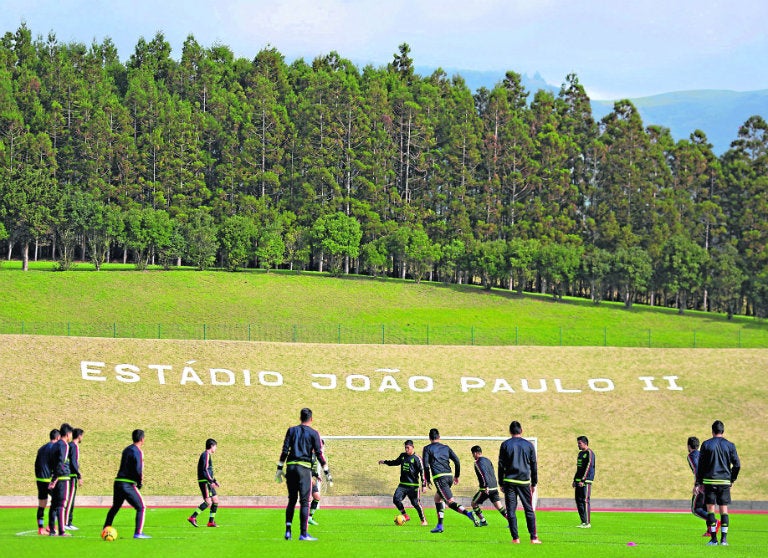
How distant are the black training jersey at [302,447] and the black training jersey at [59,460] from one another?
15.4 ft

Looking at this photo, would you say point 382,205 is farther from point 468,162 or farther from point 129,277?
point 129,277

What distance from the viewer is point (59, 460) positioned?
19047mm

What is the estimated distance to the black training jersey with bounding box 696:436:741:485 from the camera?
63.9ft

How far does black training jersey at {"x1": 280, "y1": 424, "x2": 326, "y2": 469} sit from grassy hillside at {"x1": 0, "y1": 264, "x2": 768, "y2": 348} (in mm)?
44096

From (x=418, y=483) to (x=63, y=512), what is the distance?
25.3 feet

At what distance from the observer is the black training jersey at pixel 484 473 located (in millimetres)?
22422

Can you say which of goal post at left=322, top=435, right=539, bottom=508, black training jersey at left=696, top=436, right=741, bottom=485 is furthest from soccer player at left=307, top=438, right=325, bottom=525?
goal post at left=322, top=435, right=539, bottom=508

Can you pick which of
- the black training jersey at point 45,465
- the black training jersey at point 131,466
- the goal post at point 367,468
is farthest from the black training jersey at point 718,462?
the goal post at point 367,468

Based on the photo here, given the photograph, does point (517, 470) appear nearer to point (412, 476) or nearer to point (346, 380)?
point (412, 476)

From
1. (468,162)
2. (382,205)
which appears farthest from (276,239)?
(468,162)

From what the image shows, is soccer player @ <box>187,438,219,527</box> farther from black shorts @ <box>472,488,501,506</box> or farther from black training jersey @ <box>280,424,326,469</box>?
black shorts @ <box>472,488,501,506</box>

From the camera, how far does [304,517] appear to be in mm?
17203

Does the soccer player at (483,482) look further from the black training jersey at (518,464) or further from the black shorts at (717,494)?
the black shorts at (717,494)

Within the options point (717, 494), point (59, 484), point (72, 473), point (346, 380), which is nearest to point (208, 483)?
point (72, 473)
